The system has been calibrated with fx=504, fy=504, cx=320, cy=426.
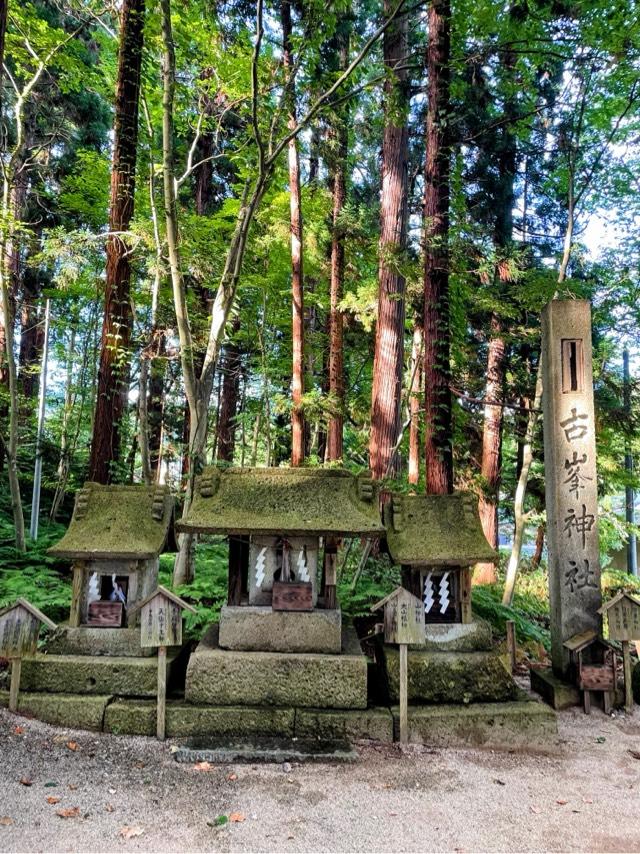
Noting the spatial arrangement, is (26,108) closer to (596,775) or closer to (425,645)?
(425,645)

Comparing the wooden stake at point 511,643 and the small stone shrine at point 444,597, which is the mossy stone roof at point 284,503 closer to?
the small stone shrine at point 444,597

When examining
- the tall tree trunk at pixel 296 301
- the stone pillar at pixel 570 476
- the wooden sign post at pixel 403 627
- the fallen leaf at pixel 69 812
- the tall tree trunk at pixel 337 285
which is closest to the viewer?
the fallen leaf at pixel 69 812

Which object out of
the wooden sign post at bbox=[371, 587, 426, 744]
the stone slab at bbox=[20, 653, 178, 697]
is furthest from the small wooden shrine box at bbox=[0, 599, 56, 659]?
the wooden sign post at bbox=[371, 587, 426, 744]

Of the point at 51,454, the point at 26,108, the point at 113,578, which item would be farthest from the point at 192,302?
the point at 113,578

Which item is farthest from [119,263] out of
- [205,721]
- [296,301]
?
[205,721]

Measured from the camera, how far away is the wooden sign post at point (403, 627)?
475cm

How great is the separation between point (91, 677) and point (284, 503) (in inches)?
102

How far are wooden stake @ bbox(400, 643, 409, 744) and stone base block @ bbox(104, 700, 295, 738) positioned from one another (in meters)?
1.03

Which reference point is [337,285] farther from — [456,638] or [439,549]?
[456,638]

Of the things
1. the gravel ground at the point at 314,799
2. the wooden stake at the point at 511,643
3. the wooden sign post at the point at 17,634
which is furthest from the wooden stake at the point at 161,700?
the wooden stake at the point at 511,643

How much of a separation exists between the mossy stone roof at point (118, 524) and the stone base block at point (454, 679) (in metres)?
2.76

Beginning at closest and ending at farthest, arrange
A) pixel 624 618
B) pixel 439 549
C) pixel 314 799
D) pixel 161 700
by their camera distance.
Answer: pixel 314 799 < pixel 161 700 < pixel 439 549 < pixel 624 618

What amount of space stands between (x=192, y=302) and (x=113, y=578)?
8264mm

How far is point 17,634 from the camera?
15.9ft
